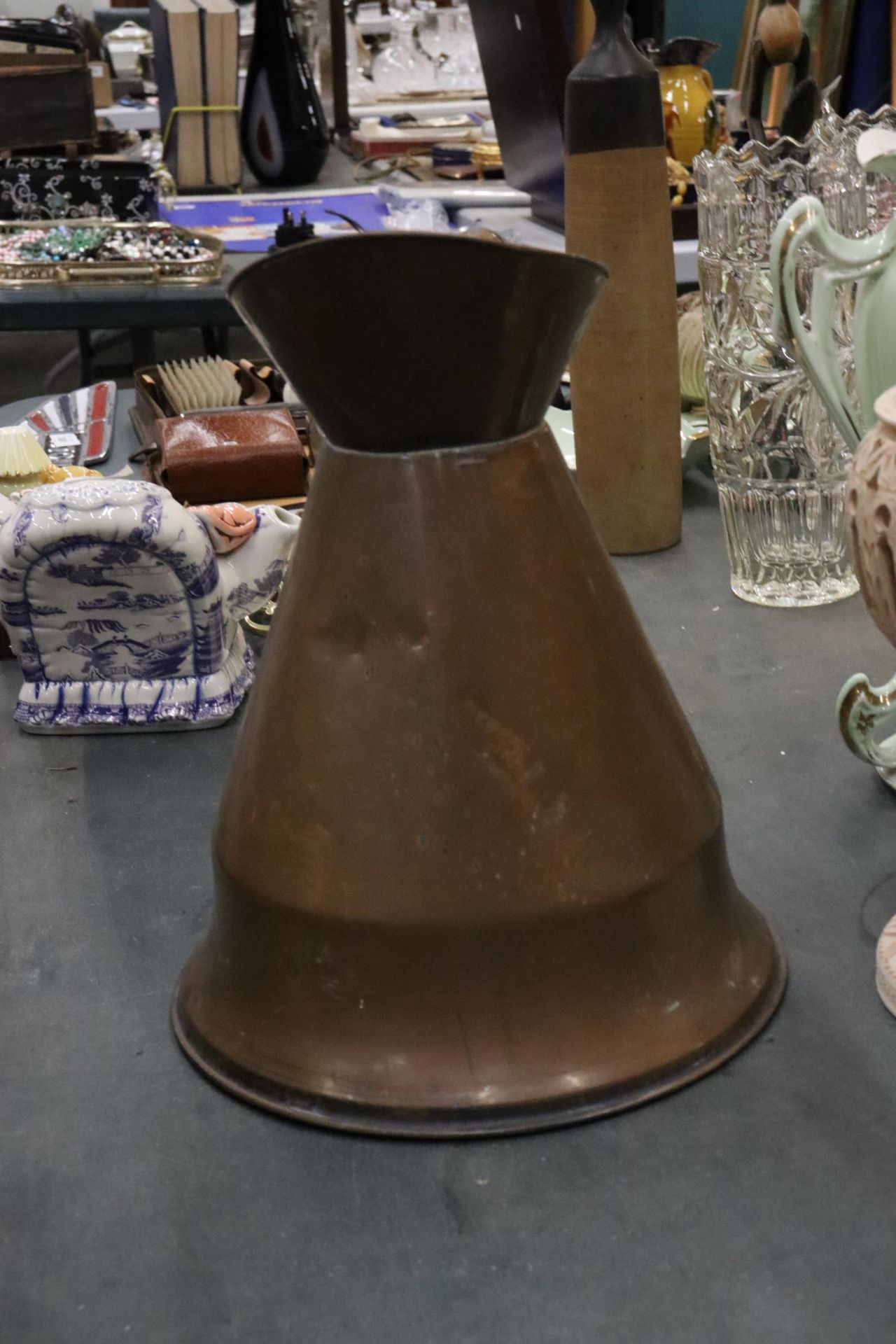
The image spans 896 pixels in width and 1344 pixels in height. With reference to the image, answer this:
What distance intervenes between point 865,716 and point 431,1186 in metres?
0.32

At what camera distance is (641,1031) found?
0.50 metres

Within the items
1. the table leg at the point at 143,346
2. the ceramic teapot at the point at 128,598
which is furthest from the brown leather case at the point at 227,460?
the table leg at the point at 143,346


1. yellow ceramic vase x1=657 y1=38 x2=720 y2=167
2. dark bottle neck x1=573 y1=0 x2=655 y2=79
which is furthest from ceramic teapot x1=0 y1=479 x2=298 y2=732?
yellow ceramic vase x1=657 y1=38 x2=720 y2=167

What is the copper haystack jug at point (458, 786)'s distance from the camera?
0.47m

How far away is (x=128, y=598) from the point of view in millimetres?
784

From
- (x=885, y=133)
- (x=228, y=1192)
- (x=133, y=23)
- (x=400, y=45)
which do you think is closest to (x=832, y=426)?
(x=885, y=133)

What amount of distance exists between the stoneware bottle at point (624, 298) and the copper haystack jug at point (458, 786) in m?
0.49

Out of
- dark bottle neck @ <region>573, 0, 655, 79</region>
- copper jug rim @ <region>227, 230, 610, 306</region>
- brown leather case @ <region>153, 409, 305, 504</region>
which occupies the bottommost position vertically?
brown leather case @ <region>153, 409, 305, 504</region>

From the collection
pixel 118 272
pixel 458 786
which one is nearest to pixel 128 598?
pixel 458 786

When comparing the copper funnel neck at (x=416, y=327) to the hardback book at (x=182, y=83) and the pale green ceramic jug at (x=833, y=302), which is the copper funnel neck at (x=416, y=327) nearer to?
the pale green ceramic jug at (x=833, y=302)

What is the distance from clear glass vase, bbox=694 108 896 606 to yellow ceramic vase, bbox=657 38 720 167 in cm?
75

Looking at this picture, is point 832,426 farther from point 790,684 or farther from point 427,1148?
point 427,1148

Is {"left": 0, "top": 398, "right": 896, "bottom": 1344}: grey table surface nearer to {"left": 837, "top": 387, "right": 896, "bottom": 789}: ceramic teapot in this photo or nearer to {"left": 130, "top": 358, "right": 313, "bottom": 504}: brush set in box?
{"left": 837, "top": 387, "right": 896, "bottom": 789}: ceramic teapot

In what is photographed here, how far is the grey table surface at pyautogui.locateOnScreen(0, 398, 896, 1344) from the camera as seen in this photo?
16.6 inches
